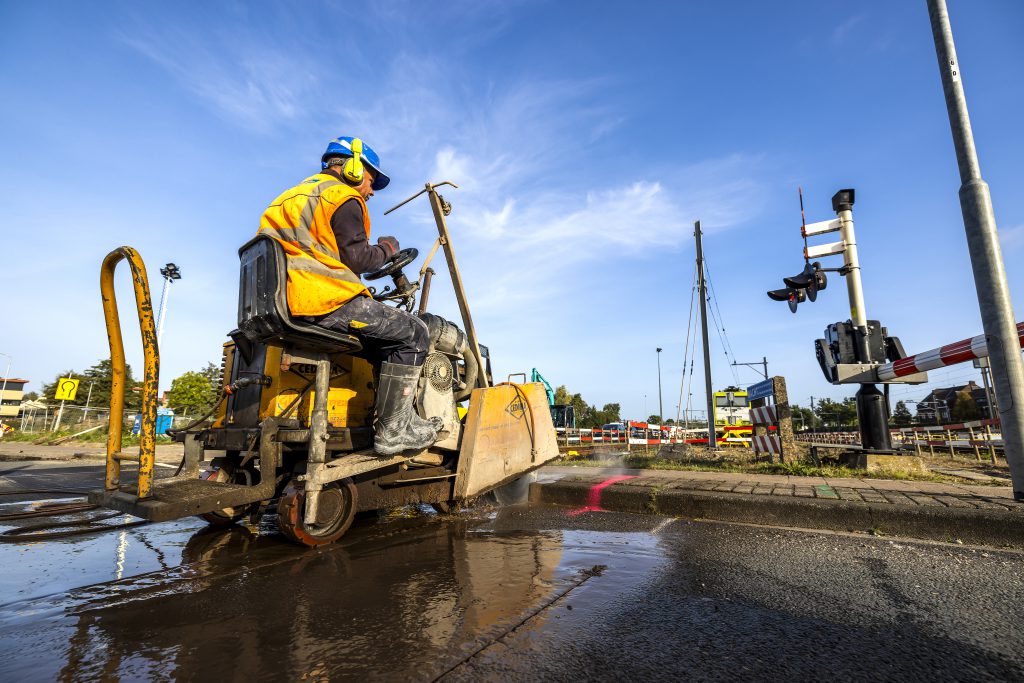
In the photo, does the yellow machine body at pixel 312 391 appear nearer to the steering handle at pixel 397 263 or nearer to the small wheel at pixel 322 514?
the small wheel at pixel 322 514

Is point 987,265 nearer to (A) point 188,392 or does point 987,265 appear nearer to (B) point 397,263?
(B) point 397,263

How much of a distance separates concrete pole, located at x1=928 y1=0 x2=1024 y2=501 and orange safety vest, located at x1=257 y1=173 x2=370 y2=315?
531 centimetres

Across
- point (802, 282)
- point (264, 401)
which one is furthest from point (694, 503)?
point (802, 282)

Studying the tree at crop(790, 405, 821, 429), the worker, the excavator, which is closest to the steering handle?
the excavator

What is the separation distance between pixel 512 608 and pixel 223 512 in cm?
269

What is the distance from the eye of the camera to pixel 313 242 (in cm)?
307

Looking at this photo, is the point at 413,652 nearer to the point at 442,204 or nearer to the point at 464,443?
the point at 464,443

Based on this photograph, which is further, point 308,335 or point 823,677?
point 308,335

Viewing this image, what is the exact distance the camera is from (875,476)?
6555 millimetres

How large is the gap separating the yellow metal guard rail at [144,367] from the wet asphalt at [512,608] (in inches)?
22.4

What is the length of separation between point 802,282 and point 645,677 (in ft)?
28.6

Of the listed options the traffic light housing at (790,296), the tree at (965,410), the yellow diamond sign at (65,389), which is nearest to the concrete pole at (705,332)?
the traffic light housing at (790,296)

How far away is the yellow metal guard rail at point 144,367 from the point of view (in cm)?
262

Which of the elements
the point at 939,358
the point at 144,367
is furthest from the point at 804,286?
the point at 144,367
